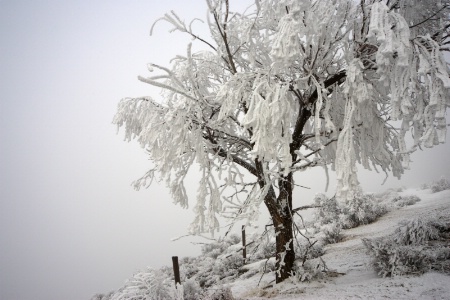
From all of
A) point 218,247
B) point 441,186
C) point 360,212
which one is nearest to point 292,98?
point 360,212

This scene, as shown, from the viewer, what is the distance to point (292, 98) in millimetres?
4059

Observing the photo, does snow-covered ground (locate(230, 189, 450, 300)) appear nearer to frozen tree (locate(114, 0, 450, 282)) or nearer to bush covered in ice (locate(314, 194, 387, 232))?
frozen tree (locate(114, 0, 450, 282))

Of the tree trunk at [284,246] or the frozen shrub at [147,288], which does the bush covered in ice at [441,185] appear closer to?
the tree trunk at [284,246]

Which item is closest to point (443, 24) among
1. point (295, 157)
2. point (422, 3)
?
point (422, 3)

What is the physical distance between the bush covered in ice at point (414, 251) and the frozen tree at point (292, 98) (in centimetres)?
146

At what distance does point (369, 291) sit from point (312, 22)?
4089 millimetres

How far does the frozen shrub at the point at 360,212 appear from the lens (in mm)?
11344

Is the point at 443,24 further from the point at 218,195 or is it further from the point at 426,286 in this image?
the point at 218,195

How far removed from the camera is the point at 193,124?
13.7 feet

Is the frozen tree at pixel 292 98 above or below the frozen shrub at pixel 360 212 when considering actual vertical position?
above

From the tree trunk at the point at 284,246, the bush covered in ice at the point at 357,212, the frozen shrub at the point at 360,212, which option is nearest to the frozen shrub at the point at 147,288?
the tree trunk at the point at 284,246

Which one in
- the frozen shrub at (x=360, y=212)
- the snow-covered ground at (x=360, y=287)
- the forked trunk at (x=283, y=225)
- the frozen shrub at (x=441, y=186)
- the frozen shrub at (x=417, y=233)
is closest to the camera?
the snow-covered ground at (x=360, y=287)

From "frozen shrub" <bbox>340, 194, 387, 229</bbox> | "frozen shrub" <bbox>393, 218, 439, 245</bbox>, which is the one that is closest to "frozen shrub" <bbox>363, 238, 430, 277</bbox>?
"frozen shrub" <bbox>393, 218, 439, 245</bbox>

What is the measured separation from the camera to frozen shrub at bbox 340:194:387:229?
37.2 feet
